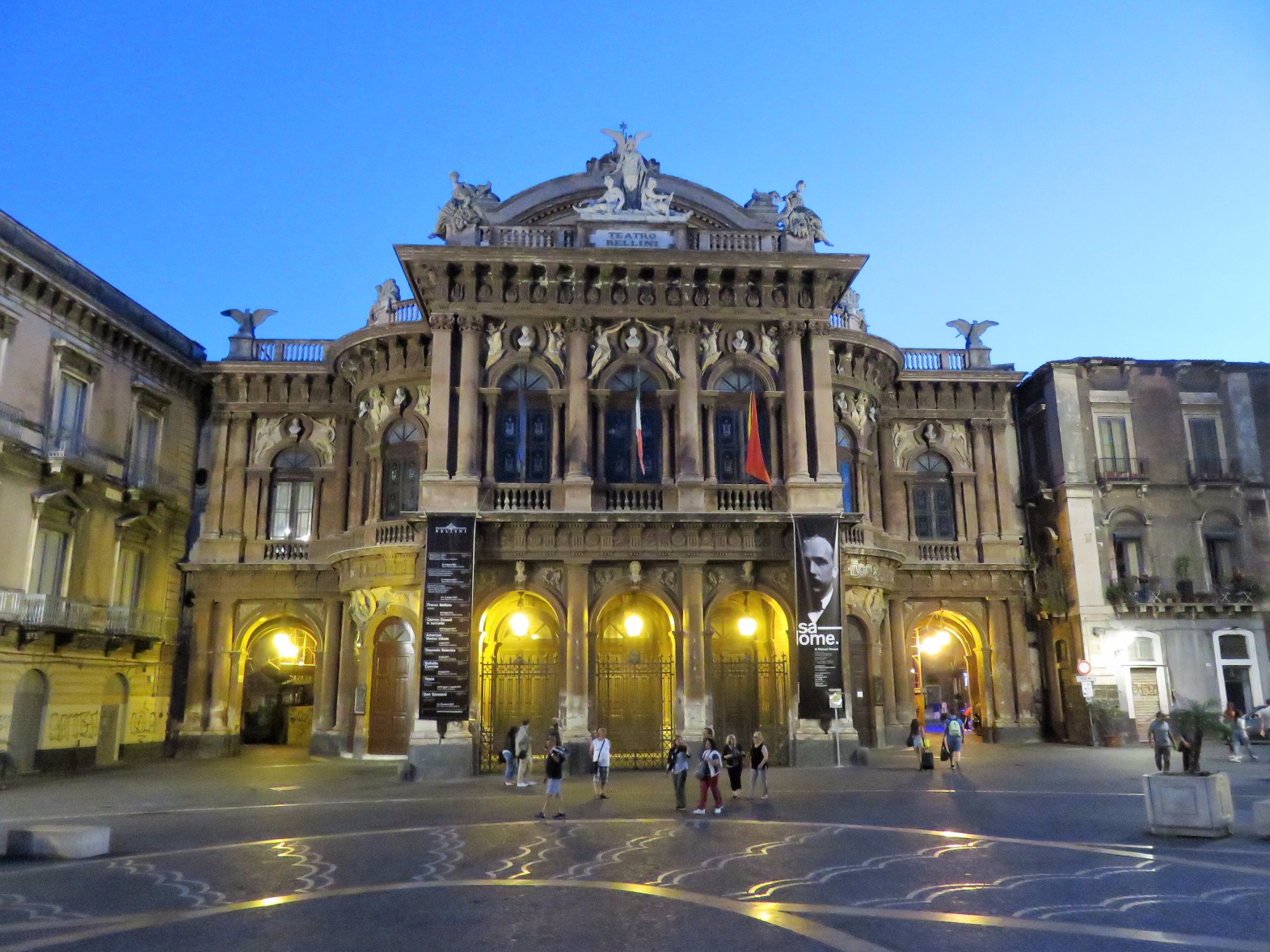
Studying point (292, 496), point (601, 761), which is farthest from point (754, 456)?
point (292, 496)

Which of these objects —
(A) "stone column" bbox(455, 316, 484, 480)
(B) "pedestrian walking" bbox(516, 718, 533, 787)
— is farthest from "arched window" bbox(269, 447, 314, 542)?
(B) "pedestrian walking" bbox(516, 718, 533, 787)

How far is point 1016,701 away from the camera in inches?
1216

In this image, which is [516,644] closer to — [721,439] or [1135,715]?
[721,439]

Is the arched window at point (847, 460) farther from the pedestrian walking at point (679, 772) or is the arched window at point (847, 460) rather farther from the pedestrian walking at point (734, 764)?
the pedestrian walking at point (679, 772)

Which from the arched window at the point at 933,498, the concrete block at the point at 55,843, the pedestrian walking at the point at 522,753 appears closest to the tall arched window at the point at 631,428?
the pedestrian walking at the point at 522,753

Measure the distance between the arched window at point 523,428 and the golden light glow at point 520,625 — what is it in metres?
4.27

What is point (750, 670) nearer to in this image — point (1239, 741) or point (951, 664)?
point (1239, 741)

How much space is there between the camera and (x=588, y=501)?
24.5 metres

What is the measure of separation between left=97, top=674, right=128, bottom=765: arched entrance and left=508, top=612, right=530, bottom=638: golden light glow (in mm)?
11822

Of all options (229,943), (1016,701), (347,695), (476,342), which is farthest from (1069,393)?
(229,943)

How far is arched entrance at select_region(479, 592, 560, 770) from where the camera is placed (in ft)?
81.2

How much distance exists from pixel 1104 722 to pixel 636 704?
1478 centimetres

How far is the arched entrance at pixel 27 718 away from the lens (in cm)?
2392

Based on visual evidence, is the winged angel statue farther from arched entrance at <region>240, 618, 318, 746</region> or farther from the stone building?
arched entrance at <region>240, 618, 318, 746</region>
